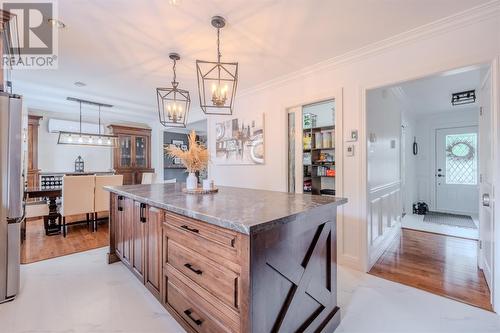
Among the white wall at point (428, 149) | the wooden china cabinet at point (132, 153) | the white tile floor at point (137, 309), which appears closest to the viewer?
the white tile floor at point (137, 309)

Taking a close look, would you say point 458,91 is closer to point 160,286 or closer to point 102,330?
point 160,286

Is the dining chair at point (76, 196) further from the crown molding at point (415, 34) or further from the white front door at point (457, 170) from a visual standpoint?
the white front door at point (457, 170)

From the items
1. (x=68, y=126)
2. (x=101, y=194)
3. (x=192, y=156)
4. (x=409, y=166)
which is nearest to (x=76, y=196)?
(x=101, y=194)

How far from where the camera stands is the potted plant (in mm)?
2393

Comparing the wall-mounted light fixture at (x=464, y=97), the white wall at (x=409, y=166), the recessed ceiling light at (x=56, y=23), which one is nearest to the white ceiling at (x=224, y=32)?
the recessed ceiling light at (x=56, y=23)

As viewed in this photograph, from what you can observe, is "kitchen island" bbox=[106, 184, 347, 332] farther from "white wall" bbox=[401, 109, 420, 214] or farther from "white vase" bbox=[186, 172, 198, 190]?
"white wall" bbox=[401, 109, 420, 214]

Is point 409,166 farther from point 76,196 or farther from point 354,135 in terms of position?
point 76,196

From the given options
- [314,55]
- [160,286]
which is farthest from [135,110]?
[160,286]

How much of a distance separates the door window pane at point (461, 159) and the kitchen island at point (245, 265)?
5.85 meters

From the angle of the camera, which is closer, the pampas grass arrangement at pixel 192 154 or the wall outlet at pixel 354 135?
the pampas grass arrangement at pixel 192 154

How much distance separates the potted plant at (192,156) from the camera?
7.85 ft

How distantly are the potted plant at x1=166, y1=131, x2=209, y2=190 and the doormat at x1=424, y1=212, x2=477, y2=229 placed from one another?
5098 millimetres

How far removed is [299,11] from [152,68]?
2.17m

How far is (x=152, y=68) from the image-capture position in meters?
3.25
